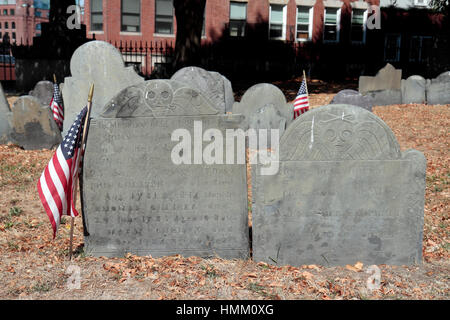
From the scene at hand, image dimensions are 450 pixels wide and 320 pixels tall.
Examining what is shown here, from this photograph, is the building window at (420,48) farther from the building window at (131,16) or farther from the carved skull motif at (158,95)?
the carved skull motif at (158,95)

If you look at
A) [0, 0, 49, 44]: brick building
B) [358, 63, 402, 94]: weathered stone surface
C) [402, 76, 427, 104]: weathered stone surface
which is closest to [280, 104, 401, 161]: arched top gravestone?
[358, 63, 402, 94]: weathered stone surface

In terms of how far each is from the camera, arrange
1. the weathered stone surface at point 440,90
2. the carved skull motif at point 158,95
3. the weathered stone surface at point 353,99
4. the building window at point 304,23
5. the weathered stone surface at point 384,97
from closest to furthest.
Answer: the carved skull motif at point 158,95
the weathered stone surface at point 353,99
the weathered stone surface at point 440,90
the weathered stone surface at point 384,97
the building window at point 304,23

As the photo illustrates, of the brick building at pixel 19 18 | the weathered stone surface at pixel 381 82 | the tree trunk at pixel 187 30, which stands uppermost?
the brick building at pixel 19 18

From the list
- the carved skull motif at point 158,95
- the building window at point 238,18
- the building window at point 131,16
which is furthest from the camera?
the building window at point 238,18

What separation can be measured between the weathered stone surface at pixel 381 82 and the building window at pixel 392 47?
15.5m

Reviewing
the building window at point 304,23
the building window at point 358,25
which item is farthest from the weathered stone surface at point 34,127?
the building window at point 358,25

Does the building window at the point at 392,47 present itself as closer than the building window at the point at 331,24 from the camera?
No

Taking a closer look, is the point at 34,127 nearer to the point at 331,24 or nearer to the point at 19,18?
the point at 331,24

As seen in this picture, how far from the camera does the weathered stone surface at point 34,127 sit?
10.2 metres

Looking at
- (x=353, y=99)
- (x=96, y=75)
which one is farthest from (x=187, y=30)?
(x=96, y=75)

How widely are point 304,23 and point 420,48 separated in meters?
8.25

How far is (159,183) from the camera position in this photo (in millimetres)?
4957

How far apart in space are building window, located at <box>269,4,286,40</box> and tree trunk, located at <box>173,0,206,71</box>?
36.2 ft

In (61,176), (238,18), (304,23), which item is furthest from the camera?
(304,23)
